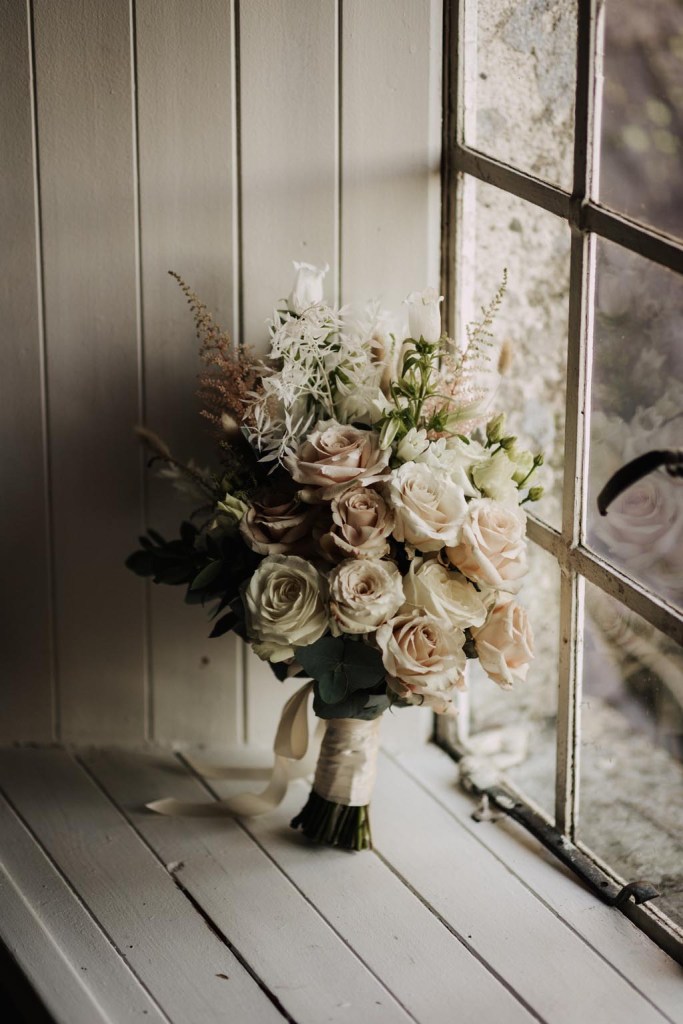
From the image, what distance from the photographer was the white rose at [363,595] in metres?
1.13

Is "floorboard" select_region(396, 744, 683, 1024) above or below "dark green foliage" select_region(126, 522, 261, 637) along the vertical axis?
below

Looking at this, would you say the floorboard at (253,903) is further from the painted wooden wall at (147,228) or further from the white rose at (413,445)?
the white rose at (413,445)

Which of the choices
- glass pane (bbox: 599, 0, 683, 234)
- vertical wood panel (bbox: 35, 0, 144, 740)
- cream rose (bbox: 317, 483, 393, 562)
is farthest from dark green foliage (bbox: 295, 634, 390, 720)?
glass pane (bbox: 599, 0, 683, 234)

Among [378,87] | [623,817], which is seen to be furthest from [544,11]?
[623,817]

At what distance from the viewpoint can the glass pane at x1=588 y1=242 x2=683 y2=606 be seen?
1142 mm

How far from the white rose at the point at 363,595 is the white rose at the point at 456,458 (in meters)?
0.13

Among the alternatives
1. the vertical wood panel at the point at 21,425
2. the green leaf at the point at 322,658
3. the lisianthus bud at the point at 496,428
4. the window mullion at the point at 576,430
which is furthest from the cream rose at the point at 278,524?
the vertical wood panel at the point at 21,425

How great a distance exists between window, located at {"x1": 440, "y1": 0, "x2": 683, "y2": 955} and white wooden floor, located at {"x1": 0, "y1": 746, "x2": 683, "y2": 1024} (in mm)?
100

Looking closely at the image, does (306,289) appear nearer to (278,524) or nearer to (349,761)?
(278,524)

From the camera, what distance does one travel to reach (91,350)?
146cm

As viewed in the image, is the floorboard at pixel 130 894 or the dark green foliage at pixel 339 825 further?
the dark green foliage at pixel 339 825

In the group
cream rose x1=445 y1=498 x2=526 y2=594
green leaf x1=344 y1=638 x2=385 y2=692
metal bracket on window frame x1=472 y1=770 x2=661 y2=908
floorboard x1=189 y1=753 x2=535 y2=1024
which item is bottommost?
floorboard x1=189 y1=753 x2=535 y2=1024

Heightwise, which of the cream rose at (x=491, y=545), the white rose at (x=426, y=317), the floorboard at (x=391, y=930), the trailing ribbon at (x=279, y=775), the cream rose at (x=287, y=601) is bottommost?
the floorboard at (x=391, y=930)

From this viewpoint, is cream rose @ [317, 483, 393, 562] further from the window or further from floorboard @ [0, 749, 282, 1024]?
floorboard @ [0, 749, 282, 1024]
